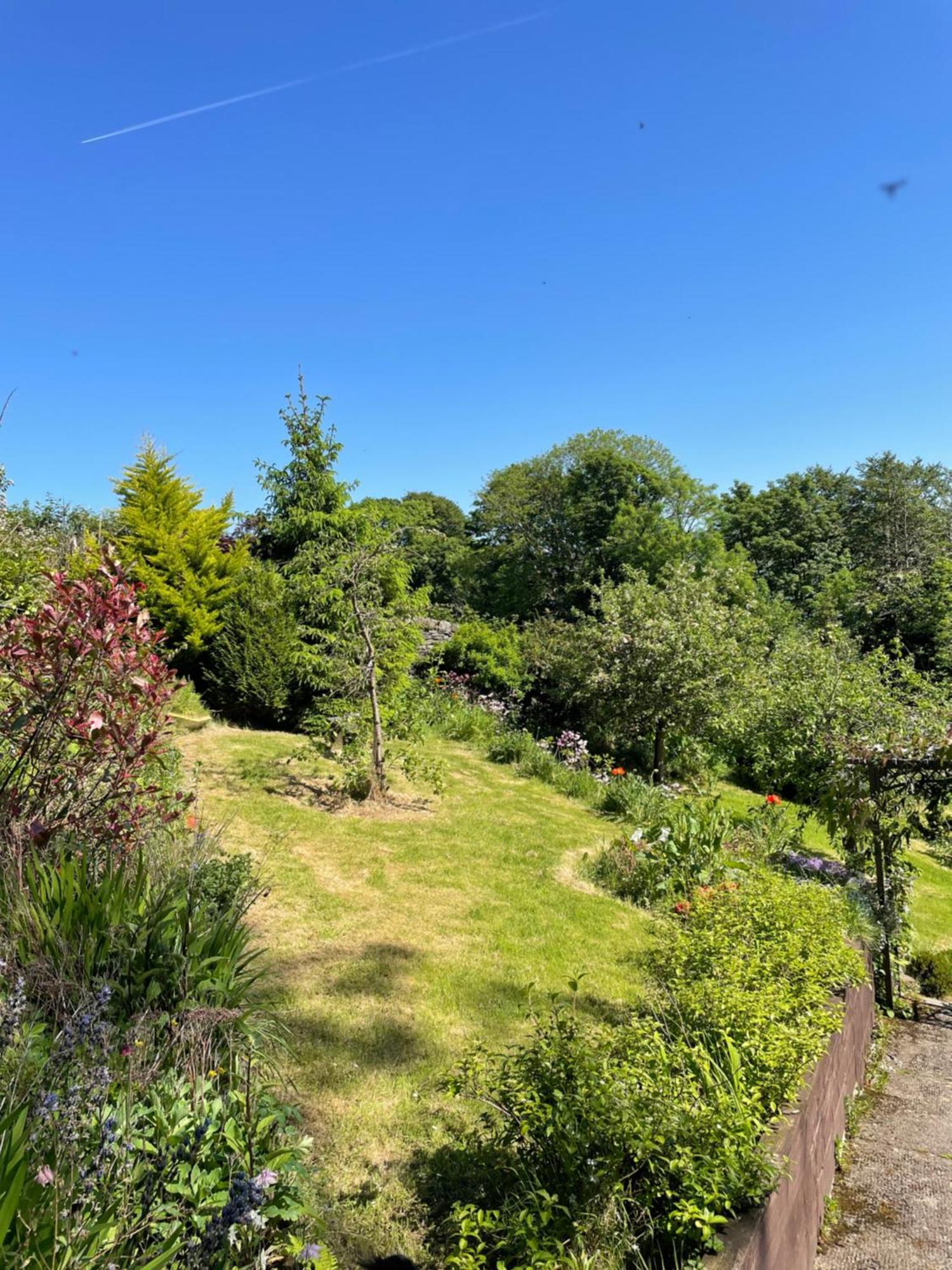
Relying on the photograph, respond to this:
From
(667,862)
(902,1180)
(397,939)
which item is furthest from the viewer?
(667,862)

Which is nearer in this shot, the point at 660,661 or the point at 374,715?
the point at 374,715

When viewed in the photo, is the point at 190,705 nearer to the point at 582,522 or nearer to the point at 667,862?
the point at 667,862

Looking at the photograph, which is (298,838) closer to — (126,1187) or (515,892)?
(515,892)

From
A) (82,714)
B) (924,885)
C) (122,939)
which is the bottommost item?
(924,885)

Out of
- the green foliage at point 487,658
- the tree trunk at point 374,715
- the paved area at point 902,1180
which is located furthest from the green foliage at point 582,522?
the paved area at point 902,1180

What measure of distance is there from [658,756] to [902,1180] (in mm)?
7912

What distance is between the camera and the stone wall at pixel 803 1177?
6.48ft

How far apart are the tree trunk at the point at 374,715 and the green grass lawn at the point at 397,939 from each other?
0.43 m

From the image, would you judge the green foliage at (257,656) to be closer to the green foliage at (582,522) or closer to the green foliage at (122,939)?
the green foliage at (122,939)

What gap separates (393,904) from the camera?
540cm

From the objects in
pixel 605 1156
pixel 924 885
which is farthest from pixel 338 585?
pixel 924 885

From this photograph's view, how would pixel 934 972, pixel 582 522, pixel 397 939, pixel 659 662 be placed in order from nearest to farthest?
pixel 397 939 < pixel 934 972 < pixel 659 662 < pixel 582 522

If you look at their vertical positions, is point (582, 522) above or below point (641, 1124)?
above

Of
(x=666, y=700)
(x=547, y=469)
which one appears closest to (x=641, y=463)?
(x=547, y=469)
